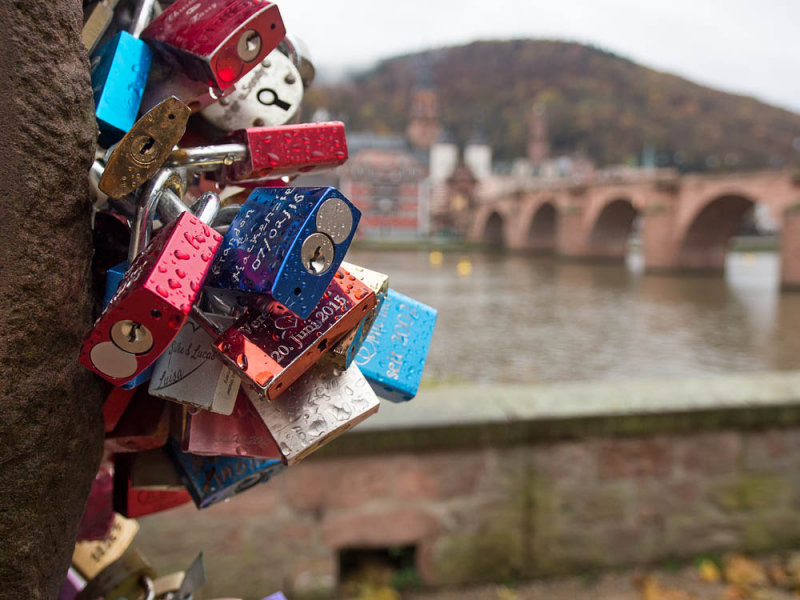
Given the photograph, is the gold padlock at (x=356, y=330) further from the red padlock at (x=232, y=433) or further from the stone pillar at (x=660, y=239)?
the stone pillar at (x=660, y=239)

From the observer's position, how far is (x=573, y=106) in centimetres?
7900

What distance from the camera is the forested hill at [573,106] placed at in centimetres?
5891

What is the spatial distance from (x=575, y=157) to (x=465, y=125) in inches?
585

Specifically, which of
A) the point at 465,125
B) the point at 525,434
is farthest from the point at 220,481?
the point at 465,125

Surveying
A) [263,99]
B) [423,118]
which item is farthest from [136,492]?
[423,118]

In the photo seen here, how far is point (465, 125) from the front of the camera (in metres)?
81.1

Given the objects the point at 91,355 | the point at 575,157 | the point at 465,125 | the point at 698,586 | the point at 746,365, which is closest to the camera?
the point at 91,355

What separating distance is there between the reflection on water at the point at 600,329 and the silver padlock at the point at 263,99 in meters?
3.07

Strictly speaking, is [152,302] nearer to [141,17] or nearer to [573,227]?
[141,17]

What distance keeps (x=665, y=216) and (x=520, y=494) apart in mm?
25127

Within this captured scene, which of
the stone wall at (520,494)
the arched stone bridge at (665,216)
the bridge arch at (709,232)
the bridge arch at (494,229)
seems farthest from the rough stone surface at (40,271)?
the bridge arch at (494,229)

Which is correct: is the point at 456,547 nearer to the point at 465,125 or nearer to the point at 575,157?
the point at 575,157

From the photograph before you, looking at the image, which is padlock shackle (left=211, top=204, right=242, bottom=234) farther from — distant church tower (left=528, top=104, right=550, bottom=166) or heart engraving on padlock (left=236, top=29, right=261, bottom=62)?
distant church tower (left=528, top=104, right=550, bottom=166)

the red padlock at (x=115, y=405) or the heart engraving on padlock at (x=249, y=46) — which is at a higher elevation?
the heart engraving on padlock at (x=249, y=46)
